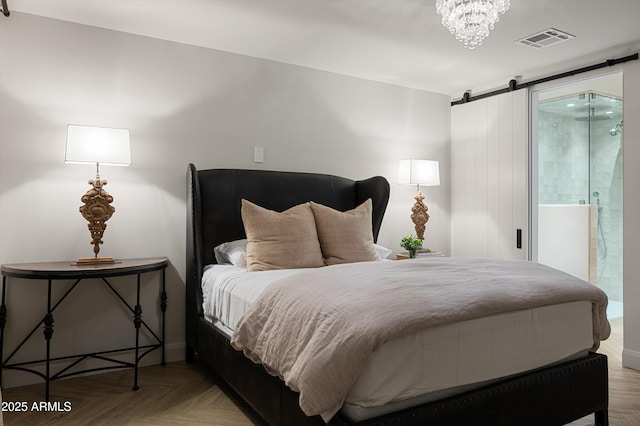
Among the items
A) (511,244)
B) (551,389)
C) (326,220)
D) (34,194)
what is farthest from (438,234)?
(34,194)

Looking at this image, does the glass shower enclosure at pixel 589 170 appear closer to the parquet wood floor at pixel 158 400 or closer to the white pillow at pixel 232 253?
the parquet wood floor at pixel 158 400

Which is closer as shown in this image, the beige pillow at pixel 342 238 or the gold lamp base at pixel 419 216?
the beige pillow at pixel 342 238

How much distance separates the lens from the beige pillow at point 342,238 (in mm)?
2900

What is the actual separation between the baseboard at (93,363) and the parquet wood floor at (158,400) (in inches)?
1.9

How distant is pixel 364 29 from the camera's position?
9.79 feet

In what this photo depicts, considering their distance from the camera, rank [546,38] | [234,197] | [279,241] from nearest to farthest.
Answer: [279,241] → [546,38] → [234,197]

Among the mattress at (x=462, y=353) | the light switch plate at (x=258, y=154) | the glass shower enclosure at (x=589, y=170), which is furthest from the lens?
the glass shower enclosure at (x=589, y=170)

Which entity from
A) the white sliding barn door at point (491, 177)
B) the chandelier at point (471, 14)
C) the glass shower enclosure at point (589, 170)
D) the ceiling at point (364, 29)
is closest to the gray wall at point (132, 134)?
the ceiling at point (364, 29)

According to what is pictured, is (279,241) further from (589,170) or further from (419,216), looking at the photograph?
(589,170)

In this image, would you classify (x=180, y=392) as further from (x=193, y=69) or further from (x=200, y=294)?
(x=193, y=69)

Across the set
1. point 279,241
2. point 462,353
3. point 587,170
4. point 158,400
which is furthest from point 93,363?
point 587,170

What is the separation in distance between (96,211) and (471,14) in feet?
7.82

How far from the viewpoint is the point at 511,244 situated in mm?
4016

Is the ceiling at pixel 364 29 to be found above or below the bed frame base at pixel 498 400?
above
